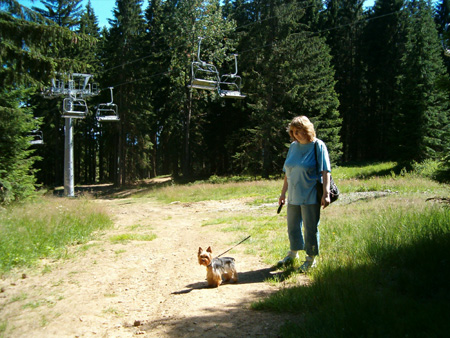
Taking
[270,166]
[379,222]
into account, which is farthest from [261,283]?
[270,166]

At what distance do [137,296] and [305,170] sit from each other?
294 centimetres

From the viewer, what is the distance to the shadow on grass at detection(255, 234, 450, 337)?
3.02 meters

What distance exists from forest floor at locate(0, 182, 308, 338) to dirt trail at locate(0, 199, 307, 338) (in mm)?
11

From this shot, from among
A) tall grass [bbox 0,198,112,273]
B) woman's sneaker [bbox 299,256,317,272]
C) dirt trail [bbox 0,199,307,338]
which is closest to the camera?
dirt trail [bbox 0,199,307,338]

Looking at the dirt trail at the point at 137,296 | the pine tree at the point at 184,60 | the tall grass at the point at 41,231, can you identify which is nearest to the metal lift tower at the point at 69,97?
the pine tree at the point at 184,60

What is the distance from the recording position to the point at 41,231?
8.41 metres

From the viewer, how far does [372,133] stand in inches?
1753

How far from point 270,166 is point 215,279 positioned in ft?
81.9

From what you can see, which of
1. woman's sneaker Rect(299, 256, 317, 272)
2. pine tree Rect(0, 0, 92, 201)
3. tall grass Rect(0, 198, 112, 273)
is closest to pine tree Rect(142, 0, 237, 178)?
pine tree Rect(0, 0, 92, 201)

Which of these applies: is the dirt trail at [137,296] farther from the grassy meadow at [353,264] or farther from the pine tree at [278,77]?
the pine tree at [278,77]

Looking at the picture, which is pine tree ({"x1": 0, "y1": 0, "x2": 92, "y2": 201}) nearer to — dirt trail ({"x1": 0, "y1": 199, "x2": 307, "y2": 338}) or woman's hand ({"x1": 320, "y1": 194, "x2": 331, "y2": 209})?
dirt trail ({"x1": 0, "y1": 199, "x2": 307, "y2": 338})

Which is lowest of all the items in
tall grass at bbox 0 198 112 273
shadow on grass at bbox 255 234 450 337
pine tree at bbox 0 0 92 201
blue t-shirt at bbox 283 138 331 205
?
tall grass at bbox 0 198 112 273

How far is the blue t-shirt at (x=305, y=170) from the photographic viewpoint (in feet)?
16.4

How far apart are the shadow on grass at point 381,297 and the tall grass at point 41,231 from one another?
5.16 metres
